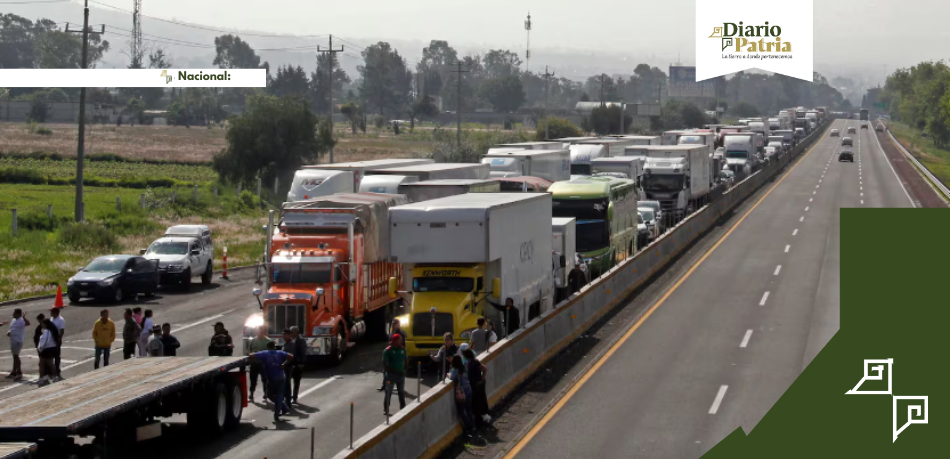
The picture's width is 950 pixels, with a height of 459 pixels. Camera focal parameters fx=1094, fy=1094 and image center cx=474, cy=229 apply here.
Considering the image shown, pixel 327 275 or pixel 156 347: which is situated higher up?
pixel 327 275

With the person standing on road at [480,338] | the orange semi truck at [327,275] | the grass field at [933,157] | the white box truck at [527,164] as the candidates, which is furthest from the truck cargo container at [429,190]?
the grass field at [933,157]

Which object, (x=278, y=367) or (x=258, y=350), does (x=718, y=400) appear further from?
(x=258, y=350)

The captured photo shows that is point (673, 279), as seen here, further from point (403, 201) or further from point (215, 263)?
point (215, 263)

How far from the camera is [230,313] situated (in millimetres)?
33969

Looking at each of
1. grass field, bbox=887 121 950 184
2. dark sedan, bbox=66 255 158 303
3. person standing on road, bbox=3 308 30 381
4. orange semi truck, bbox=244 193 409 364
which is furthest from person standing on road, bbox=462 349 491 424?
grass field, bbox=887 121 950 184

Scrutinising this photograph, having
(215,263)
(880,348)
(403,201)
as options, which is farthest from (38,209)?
(880,348)

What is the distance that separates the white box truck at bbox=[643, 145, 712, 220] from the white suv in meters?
23.0

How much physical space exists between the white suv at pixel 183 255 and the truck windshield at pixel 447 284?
55.1ft

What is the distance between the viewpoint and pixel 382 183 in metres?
33.7

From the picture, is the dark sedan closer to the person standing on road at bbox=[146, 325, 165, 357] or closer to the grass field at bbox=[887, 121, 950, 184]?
the person standing on road at bbox=[146, 325, 165, 357]

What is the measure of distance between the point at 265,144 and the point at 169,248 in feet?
107

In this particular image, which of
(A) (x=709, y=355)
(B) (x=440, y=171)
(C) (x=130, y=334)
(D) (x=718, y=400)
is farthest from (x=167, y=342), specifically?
(B) (x=440, y=171)

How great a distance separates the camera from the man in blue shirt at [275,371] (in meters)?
20.7

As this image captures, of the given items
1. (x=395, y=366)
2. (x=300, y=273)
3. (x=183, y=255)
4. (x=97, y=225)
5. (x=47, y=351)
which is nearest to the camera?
(x=395, y=366)
